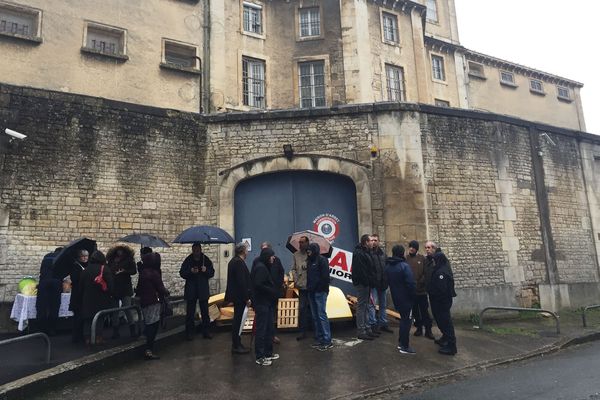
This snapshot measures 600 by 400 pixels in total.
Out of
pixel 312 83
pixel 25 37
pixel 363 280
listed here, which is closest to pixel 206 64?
pixel 312 83

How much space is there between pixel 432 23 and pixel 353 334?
22.8m

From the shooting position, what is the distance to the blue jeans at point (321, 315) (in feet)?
22.6

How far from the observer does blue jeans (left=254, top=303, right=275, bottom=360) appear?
20.2 feet

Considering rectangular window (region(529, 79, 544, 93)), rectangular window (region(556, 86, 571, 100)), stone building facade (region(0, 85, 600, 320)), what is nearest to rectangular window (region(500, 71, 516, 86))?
rectangular window (region(529, 79, 544, 93))

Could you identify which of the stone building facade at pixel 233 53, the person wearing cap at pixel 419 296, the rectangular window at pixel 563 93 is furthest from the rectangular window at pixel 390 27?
the person wearing cap at pixel 419 296

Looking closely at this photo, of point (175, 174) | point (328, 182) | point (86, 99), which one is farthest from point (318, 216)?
point (86, 99)

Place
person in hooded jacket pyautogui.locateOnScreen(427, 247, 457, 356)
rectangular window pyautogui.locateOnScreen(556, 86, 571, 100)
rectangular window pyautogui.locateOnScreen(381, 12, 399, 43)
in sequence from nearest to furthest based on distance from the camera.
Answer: person in hooded jacket pyautogui.locateOnScreen(427, 247, 457, 356), rectangular window pyautogui.locateOnScreen(381, 12, 399, 43), rectangular window pyautogui.locateOnScreen(556, 86, 571, 100)

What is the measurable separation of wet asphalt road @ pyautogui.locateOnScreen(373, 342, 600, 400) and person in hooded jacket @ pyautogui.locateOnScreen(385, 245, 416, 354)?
1123 millimetres

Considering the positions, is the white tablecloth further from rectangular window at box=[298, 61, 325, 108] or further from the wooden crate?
rectangular window at box=[298, 61, 325, 108]

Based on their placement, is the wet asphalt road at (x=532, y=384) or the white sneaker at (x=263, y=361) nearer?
the wet asphalt road at (x=532, y=384)

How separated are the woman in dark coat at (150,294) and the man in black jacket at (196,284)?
3.14 ft

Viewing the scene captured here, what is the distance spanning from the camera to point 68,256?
793 centimetres

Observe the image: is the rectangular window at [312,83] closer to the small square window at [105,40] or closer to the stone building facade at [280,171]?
the small square window at [105,40]

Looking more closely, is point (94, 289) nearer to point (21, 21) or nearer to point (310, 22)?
point (21, 21)
